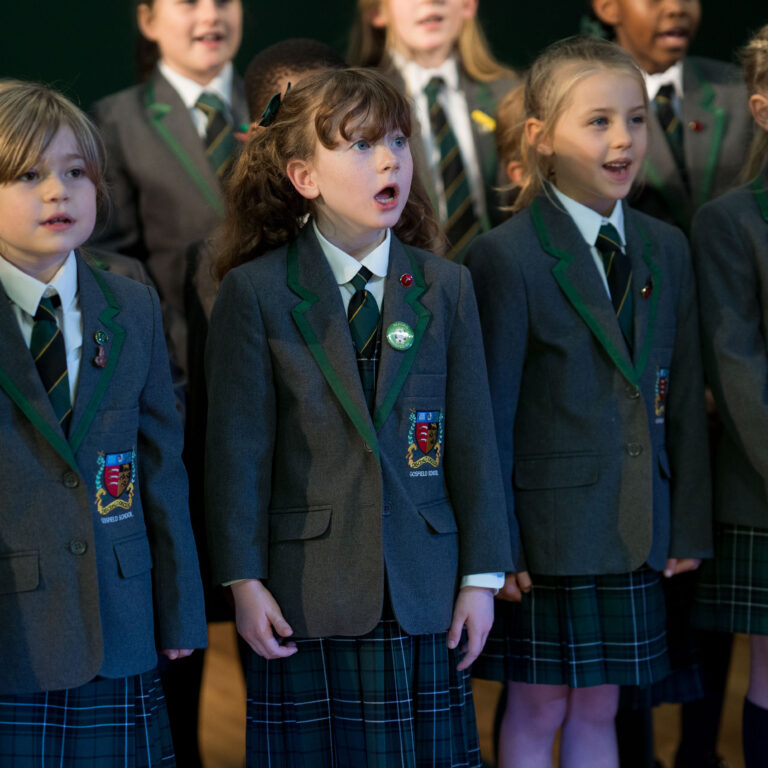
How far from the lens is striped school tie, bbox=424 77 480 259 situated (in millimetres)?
2807

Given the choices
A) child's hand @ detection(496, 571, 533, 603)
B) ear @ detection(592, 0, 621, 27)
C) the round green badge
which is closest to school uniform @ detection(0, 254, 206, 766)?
the round green badge

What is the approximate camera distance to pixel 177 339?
261 cm

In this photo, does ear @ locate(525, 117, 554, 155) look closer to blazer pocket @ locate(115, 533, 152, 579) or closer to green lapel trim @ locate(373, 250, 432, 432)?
green lapel trim @ locate(373, 250, 432, 432)

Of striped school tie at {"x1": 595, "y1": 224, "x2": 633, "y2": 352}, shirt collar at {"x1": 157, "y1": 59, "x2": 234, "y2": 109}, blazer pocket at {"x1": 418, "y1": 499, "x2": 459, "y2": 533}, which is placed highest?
shirt collar at {"x1": 157, "y1": 59, "x2": 234, "y2": 109}

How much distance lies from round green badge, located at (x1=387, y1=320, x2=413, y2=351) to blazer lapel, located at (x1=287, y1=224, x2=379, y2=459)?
7 centimetres

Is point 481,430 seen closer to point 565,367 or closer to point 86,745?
point 565,367

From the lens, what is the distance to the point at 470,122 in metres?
2.86

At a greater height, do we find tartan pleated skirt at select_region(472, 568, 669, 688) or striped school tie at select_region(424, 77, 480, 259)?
striped school tie at select_region(424, 77, 480, 259)

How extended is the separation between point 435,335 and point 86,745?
83 cm

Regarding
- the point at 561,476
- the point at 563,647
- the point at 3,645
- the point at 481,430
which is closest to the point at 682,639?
the point at 563,647

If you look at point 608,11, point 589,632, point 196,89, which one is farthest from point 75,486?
point 608,11

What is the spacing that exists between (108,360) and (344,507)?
0.43 meters

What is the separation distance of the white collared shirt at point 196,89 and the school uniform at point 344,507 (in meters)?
0.91

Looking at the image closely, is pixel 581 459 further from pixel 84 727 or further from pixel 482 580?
pixel 84 727
